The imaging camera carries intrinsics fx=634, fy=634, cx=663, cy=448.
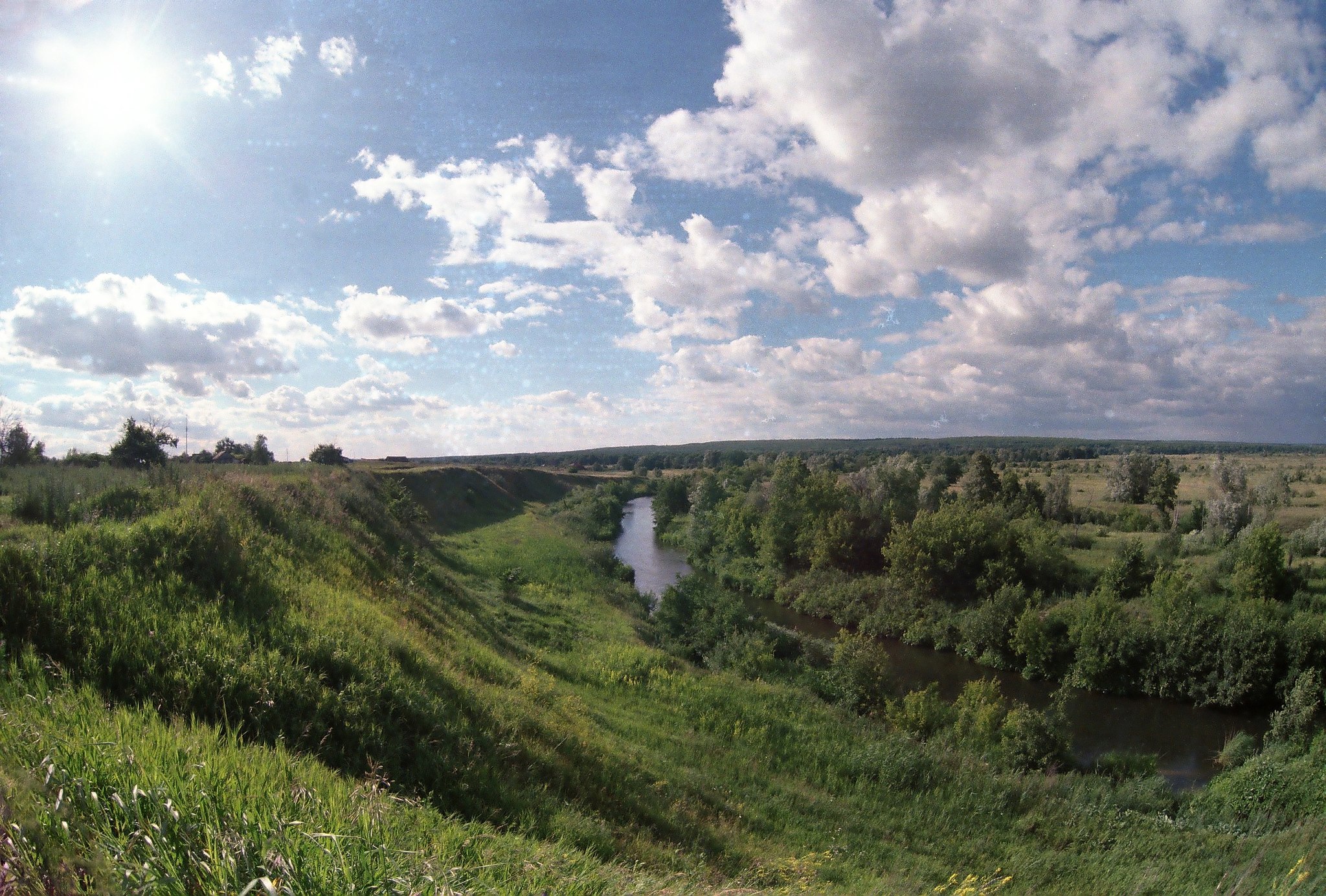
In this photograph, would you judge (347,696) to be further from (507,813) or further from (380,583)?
(380,583)

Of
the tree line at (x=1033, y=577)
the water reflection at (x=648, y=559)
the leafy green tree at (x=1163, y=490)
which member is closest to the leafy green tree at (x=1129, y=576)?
the tree line at (x=1033, y=577)

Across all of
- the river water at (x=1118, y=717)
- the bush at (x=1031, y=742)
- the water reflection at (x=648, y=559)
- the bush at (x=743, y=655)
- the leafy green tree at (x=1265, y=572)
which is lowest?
the river water at (x=1118, y=717)

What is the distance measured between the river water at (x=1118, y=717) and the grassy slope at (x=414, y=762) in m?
6.41

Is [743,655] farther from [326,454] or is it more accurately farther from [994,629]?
[326,454]

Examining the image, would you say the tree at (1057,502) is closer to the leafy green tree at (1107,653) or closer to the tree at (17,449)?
the leafy green tree at (1107,653)

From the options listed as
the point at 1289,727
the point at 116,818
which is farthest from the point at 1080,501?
the point at 116,818

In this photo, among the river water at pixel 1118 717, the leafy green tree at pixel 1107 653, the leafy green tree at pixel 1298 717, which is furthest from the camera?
the leafy green tree at pixel 1107 653

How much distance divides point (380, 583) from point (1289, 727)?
2604cm

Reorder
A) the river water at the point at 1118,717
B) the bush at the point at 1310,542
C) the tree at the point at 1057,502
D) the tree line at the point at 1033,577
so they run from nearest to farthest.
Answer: the river water at the point at 1118,717 < the tree line at the point at 1033,577 < the bush at the point at 1310,542 < the tree at the point at 1057,502

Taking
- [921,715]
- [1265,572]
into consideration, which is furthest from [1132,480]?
[921,715]

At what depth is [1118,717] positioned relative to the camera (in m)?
22.8

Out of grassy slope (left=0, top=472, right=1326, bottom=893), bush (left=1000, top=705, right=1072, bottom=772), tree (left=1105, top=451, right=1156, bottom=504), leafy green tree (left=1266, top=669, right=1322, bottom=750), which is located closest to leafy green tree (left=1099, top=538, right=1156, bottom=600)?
leafy green tree (left=1266, top=669, right=1322, bottom=750)

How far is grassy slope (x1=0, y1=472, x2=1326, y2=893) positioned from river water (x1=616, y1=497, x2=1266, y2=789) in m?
6.41

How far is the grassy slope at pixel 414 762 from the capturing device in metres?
3.03
